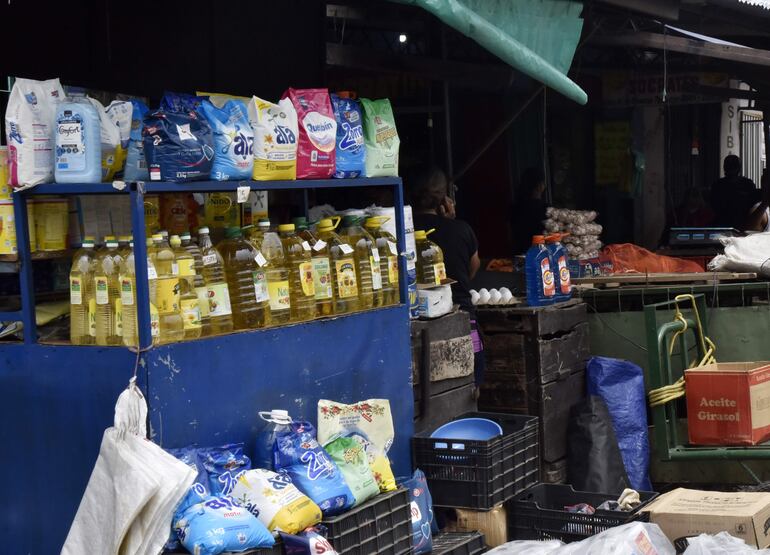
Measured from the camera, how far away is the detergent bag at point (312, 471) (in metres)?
4.84

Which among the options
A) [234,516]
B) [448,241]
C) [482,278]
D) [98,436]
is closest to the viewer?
[234,516]

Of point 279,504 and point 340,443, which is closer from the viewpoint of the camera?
point 279,504

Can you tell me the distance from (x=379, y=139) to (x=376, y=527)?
211 cm

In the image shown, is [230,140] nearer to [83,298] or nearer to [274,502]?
[83,298]

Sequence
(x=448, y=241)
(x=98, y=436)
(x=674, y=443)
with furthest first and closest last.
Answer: (x=448, y=241), (x=674, y=443), (x=98, y=436)

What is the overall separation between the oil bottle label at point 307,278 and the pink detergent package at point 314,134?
0.44m

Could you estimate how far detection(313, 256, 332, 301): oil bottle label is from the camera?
218 inches

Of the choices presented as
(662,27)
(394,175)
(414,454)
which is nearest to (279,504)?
(414,454)

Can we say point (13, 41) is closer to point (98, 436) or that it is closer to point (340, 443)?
point (98, 436)

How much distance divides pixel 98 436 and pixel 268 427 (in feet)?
2.50

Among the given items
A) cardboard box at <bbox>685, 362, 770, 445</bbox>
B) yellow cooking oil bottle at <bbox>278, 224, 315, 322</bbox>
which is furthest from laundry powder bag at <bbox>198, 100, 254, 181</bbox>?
cardboard box at <bbox>685, 362, 770, 445</bbox>

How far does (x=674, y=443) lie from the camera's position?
6734 millimetres

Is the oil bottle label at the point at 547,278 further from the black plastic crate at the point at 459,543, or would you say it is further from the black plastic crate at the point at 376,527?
the black plastic crate at the point at 376,527

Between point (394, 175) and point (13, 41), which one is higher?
point (13, 41)
